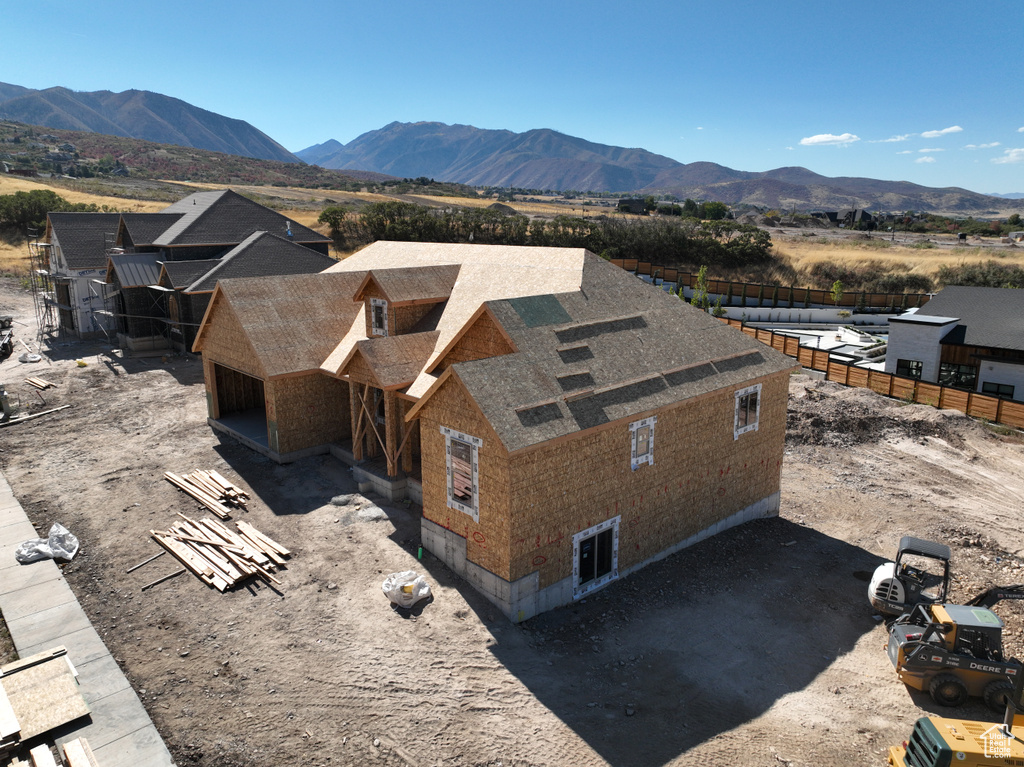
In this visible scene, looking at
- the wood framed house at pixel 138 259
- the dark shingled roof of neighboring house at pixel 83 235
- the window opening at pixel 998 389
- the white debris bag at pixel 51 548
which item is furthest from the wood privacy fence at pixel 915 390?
the dark shingled roof of neighboring house at pixel 83 235

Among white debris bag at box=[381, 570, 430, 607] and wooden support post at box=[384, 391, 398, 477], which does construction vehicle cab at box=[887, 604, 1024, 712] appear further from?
wooden support post at box=[384, 391, 398, 477]

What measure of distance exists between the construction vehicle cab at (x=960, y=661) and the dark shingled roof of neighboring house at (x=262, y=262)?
110 feet

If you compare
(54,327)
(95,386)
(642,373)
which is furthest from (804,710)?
(54,327)

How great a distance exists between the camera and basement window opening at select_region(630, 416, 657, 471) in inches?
580

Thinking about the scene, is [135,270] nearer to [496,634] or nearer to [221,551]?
[221,551]

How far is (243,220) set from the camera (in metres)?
44.2

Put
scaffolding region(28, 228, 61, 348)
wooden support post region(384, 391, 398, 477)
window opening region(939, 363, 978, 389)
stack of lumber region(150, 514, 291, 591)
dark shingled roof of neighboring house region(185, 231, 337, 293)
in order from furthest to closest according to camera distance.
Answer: scaffolding region(28, 228, 61, 348)
dark shingled roof of neighboring house region(185, 231, 337, 293)
window opening region(939, 363, 978, 389)
wooden support post region(384, 391, 398, 477)
stack of lumber region(150, 514, 291, 591)

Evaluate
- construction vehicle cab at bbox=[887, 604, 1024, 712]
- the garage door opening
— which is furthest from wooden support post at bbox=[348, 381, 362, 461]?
construction vehicle cab at bbox=[887, 604, 1024, 712]

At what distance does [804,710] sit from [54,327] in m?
47.8

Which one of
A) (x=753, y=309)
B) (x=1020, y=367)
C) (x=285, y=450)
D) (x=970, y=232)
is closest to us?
(x=285, y=450)

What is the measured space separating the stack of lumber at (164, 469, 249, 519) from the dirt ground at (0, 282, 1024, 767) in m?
0.38

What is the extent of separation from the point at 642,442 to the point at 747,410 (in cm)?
453

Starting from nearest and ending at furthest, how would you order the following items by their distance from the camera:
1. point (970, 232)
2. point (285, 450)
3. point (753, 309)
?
1. point (285, 450)
2. point (753, 309)
3. point (970, 232)

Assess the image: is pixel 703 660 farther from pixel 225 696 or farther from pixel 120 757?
pixel 120 757
